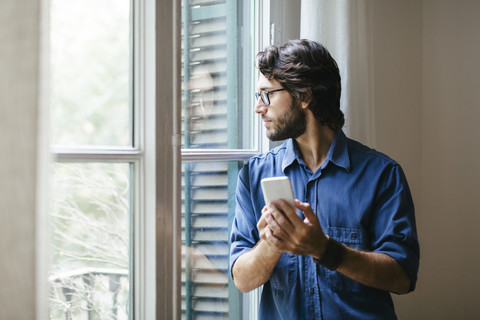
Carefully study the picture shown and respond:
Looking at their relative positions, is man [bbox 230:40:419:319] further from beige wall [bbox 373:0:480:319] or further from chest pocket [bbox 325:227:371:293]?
beige wall [bbox 373:0:480:319]

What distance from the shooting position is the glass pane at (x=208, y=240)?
5.44ft

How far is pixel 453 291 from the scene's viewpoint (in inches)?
107

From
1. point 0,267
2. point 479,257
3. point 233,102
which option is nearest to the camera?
point 0,267

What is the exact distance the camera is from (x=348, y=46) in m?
1.96

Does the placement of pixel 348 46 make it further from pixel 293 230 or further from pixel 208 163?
pixel 293 230

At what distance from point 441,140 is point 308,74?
1435 millimetres

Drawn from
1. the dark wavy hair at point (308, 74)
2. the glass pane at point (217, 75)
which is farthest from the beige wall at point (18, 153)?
the dark wavy hair at point (308, 74)

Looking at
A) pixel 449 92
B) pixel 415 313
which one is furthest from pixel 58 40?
pixel 415 313

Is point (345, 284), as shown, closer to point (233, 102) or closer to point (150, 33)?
point (233, 102)

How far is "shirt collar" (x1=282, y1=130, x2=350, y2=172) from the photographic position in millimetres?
1587

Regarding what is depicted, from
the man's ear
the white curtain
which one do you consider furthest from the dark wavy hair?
the white curtain

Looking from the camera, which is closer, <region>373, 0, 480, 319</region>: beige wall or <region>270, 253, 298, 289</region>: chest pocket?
<region>270, 253, 298, 289</region>: chest pocket

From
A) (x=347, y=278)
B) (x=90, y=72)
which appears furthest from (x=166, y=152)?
(x=347, y=278)

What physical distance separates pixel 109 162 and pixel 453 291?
2.16m
